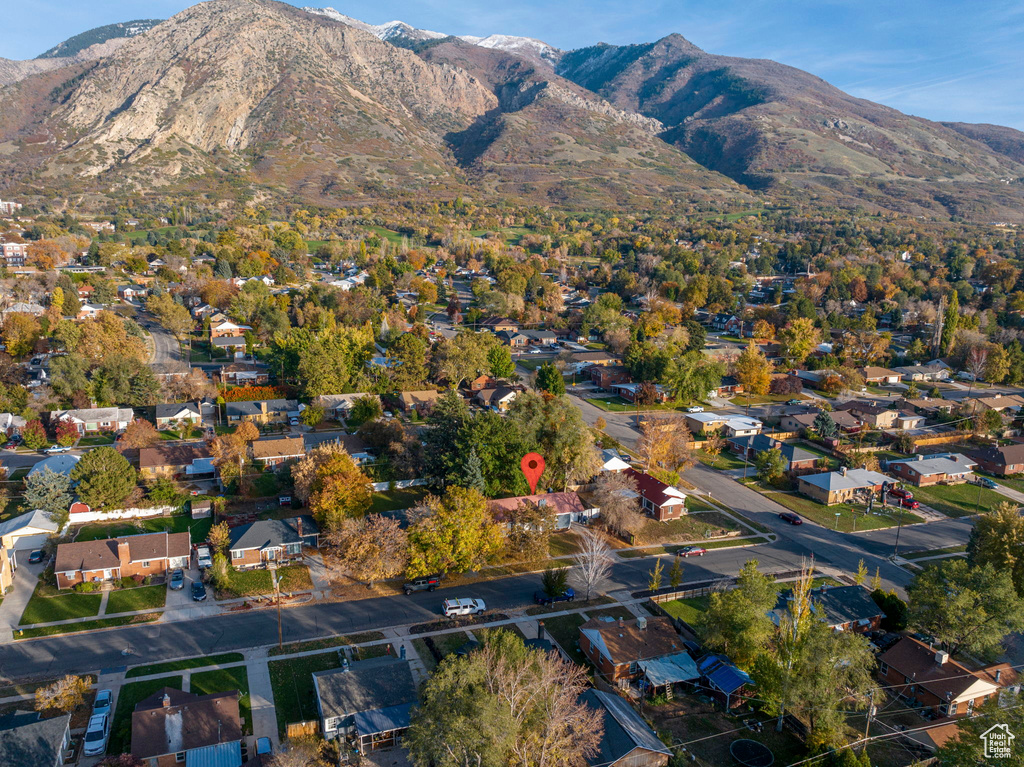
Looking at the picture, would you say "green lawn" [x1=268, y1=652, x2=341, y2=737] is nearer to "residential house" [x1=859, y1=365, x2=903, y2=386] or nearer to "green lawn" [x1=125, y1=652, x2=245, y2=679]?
"green lawn" [x1=125, y1=652, x2=245, y2=679]

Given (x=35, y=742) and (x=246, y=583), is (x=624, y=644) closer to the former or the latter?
(x=246, y=583)

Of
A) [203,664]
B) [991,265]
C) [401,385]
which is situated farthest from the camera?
A: [991,265]

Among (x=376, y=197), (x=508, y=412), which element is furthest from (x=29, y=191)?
(x=508, y=412)

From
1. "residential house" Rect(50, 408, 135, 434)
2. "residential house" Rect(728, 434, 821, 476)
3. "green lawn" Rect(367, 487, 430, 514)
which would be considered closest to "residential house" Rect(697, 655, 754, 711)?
"green lawn" Rect(367, 487, 430, 514)

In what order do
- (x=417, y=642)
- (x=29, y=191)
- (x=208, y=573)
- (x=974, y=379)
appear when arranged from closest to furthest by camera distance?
(x=417, y=642) → (x=208, y=573) → (x=974, y=379) → (x=29, y=191)

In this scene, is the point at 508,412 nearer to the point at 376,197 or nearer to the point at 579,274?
the point at 579,274

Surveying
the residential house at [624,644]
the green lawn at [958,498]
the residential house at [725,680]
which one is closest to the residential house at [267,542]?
the residential house at [624,644]

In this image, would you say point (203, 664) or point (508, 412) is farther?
point (508, 412)
